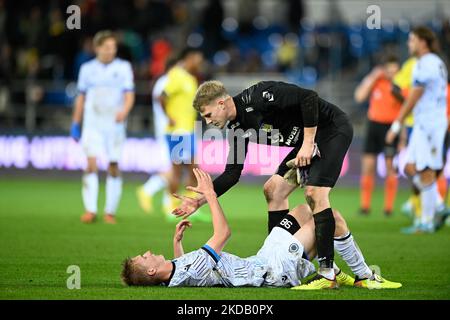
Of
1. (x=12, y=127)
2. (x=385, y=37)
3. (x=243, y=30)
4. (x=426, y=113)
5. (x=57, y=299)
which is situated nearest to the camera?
(x=57, y=299)

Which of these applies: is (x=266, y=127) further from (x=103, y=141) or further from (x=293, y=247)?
(x=103, y=141)

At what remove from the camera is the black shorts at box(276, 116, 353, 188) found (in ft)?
27.7

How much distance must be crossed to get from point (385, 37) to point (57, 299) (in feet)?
60.4

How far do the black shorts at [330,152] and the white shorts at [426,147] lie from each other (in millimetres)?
4747

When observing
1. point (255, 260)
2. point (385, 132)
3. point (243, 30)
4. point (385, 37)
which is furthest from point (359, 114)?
point (255, 260)

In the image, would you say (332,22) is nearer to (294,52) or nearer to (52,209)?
(294,52)

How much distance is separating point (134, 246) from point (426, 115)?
4.60 meters

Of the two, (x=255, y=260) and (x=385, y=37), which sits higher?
(x=385, y=37)

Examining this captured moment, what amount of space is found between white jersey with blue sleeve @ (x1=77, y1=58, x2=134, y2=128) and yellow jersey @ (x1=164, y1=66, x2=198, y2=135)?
1.01 m

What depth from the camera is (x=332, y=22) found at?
25.6 m

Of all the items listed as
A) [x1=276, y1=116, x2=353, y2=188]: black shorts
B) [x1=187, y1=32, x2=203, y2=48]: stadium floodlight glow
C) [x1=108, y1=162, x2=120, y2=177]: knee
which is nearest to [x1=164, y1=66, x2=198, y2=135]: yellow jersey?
[x1=108, y1=162, x2=120, y2=177]: knee

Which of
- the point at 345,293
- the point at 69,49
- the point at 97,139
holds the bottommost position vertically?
the point at 345,293

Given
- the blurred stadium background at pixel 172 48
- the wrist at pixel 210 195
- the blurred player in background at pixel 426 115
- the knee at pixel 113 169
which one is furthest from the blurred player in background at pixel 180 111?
the wrist at pixel 210 195

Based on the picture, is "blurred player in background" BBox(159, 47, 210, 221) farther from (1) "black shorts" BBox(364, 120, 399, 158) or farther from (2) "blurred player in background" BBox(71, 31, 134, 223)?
(1) "black shorts" BBox(364, 120, 399, 158)
